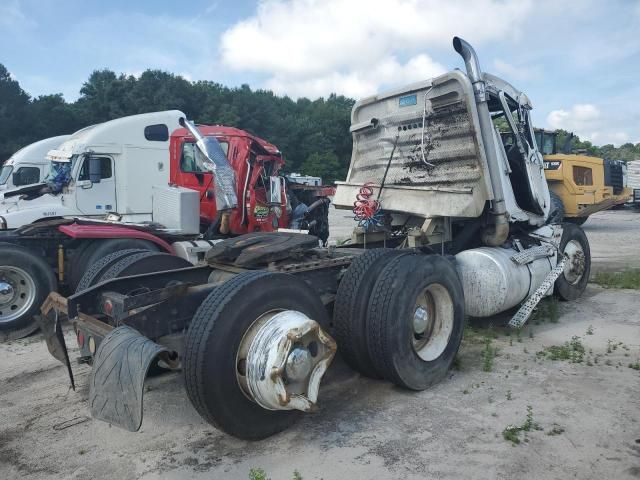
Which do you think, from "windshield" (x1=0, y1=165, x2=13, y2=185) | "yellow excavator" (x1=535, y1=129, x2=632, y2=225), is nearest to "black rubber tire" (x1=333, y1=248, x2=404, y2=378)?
"windshield" (x1=0, y1=165, x2=13, y2=185)

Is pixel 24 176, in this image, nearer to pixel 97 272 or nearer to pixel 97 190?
pixel 97 190

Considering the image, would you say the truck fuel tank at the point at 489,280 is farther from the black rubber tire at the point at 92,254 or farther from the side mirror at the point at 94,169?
the side mirror at the point at 94,169

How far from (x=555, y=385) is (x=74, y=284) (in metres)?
5.94

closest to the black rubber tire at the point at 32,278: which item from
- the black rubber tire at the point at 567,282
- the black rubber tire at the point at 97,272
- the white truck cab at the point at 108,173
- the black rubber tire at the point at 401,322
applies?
the white truck cab at the point at 108,173

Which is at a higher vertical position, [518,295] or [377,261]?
[377,261]

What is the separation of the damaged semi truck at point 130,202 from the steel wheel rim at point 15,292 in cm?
1

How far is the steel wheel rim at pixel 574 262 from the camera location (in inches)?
294

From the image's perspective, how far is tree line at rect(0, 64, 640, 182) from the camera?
4234 cm

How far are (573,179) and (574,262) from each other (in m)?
9.92

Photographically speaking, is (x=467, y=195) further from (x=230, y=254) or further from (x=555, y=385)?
(x=230, y=254)

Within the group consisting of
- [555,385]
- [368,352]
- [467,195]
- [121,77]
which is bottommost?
[555,385]

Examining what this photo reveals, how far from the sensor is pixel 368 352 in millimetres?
4141

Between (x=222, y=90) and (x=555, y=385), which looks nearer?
(x=555, y=385)

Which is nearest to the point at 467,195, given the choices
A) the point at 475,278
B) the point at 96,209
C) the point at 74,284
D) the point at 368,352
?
the point at 475,278
